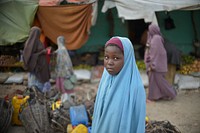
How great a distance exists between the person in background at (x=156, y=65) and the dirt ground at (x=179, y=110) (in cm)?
23

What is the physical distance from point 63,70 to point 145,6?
2.81m

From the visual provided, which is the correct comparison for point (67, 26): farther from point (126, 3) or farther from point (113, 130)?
point (113, 130)

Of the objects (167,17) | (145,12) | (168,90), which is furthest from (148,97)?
(167,17)

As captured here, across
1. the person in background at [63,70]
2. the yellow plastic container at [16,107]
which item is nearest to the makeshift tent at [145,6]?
the person in background at [63,70]

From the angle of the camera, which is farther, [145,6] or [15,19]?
[15,19]

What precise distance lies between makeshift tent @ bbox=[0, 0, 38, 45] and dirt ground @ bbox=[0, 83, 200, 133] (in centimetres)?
147

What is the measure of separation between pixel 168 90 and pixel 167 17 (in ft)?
11.5

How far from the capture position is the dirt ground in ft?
16.9

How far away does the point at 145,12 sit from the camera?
691cm

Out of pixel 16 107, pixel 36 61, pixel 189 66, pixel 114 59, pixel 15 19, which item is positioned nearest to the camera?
pixel 114 59

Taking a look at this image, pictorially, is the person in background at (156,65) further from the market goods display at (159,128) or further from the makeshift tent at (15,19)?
the makeshift tent at (15,19)

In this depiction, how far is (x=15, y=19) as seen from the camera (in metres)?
7.08

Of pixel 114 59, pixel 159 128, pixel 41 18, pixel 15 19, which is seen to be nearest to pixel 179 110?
pixel 159 128

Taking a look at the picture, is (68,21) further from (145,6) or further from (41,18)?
(145,6)
